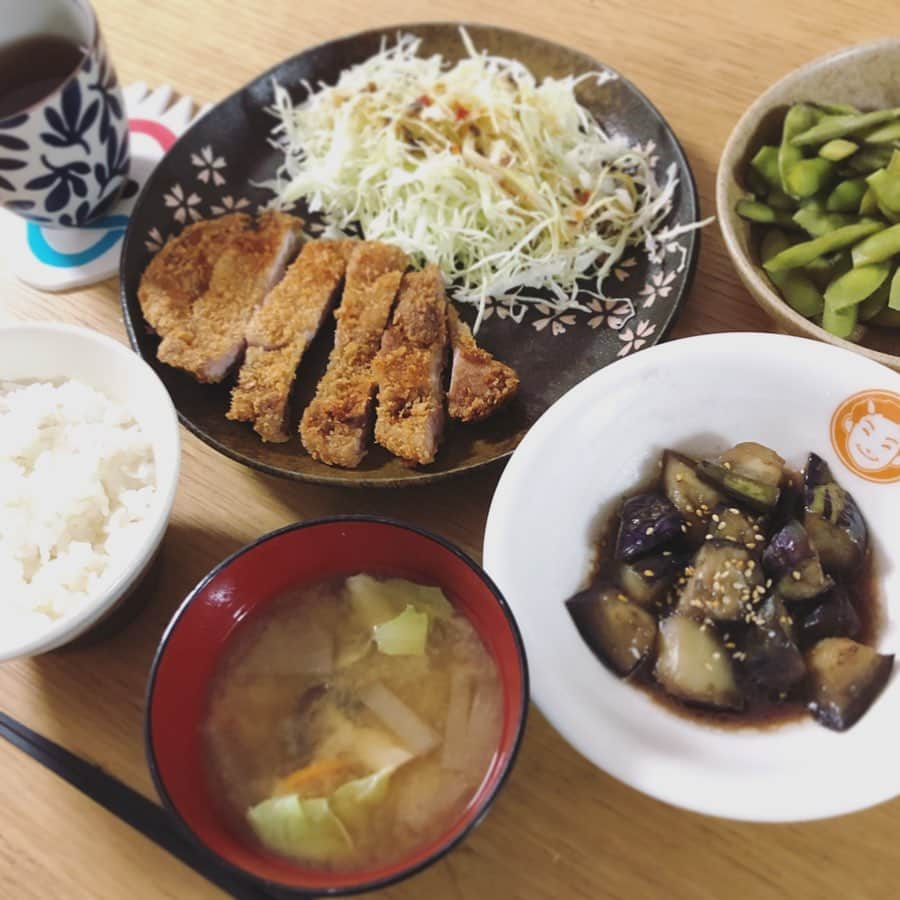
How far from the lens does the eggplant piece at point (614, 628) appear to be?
127 cm

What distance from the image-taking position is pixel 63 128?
1781 millimetres

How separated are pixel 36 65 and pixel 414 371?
3.55 feet

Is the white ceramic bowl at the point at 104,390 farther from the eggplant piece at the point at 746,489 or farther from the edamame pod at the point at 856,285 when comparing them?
the edamame pod at the point at 856,285

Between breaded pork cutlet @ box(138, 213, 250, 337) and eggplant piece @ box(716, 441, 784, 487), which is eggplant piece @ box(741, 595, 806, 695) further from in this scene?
breaded pork cutlet @ box(138, 213, 250, 337)

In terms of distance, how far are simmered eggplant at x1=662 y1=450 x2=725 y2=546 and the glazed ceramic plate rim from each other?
0.31 meters

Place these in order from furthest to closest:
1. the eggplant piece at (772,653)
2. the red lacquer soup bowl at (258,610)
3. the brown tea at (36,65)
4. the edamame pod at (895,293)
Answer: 1. the brown tea at (36,65)
2. the edamame pod at (895,293)
3. the eggplant piece at (772,653)
4. the red lacquer soup bowl at (258,610)

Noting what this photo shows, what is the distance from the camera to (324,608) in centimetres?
137

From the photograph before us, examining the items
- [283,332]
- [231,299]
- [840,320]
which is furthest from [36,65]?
[840,320]

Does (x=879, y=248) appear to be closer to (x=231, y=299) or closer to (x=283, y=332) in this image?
(x=283, y=332)

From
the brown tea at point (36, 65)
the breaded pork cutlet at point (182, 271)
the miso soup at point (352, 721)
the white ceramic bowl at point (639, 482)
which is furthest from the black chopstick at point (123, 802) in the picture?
the brown tea at point (36, 65)

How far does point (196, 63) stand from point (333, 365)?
1.14m

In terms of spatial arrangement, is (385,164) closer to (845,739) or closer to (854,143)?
(854,143)

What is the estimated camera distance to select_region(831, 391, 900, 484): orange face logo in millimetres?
1317

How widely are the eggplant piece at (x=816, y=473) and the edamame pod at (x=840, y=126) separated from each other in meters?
0.73
